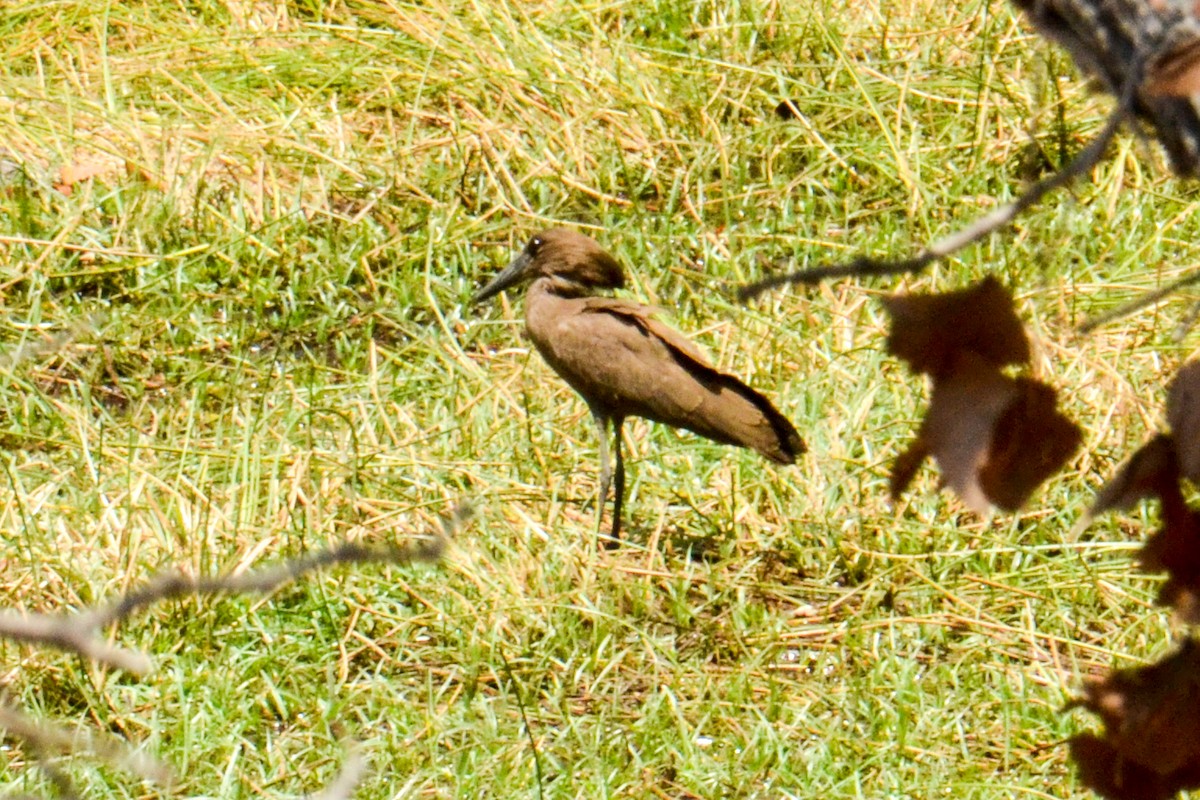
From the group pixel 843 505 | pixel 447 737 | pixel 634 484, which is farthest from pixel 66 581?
pixel 843 505

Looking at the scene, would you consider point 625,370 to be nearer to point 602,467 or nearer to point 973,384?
point 602,467

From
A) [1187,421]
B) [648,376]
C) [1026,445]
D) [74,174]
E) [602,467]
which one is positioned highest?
[1187,421]

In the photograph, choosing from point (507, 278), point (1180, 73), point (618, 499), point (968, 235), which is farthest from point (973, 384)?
point (507, 278)

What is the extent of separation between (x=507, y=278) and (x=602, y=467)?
90cm

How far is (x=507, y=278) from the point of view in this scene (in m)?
5.42

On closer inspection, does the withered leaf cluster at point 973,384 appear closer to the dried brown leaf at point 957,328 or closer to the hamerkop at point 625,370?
the dried brown leaf at point 957,328

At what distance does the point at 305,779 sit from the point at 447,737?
0.99 ft

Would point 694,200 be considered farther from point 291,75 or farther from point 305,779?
point 305,779

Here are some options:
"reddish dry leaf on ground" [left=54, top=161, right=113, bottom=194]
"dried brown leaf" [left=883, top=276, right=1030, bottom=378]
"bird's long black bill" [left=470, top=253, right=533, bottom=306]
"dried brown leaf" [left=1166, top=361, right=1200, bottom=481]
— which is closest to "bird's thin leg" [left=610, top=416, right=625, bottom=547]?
"bird's long black bill" [left=470, top=253, right=533, bottom=306]

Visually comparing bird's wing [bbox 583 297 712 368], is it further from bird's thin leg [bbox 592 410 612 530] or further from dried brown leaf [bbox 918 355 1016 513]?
dried brown leaf [bbox 918 355 1016 513]

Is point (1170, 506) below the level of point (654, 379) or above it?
above

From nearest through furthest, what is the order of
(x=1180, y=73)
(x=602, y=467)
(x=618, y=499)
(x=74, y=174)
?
1. (x=1180, y=73)
2. (x=618, y=499)
3. (x=602, y=467)
4. (x=74, y=174)

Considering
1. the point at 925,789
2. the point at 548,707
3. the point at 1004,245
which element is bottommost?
the point at 548,707

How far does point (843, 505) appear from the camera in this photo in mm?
4664
